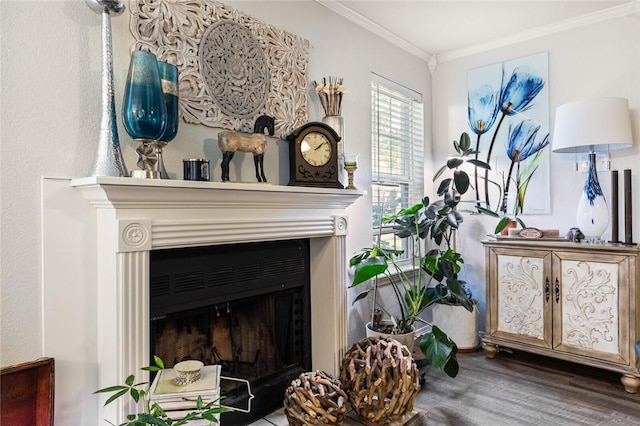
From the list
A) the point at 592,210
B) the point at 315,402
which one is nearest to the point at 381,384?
the point at 315,402

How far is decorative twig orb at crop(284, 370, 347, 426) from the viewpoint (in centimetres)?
183

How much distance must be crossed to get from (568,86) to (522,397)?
2.26 metres

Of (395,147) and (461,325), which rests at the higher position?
(395,147)

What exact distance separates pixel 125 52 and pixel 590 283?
296 centimetres

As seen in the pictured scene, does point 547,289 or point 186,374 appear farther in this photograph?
point 547,289

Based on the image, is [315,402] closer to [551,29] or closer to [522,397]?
[522,397]

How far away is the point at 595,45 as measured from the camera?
2.93 m

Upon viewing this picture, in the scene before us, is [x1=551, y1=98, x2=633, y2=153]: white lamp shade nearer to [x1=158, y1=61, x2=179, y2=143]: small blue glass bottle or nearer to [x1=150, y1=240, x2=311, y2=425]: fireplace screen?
[x1=150, y1=240, x2=311, y2=425]: fireplace screen

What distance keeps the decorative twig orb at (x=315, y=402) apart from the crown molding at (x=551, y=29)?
2975 mm

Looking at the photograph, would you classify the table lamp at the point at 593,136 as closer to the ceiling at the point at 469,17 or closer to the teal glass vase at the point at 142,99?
the ceiling at the point at 469,17

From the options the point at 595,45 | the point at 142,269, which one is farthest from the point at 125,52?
the point at 595,45

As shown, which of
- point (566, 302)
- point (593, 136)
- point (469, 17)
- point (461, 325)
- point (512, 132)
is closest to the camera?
point (593, 136)

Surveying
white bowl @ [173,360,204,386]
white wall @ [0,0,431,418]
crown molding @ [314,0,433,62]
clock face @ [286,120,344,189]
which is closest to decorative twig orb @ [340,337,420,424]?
white bowl @ [173,360,204,386]

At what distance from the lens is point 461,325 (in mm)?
3156
